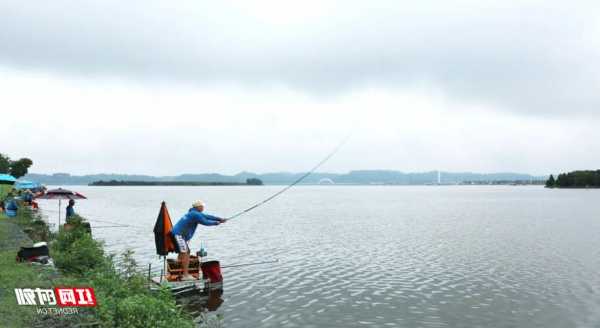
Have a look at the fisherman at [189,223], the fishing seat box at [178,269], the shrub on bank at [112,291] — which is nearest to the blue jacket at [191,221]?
the fisherman at [189,223]

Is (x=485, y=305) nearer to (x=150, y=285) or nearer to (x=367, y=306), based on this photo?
(x=367, y=306)

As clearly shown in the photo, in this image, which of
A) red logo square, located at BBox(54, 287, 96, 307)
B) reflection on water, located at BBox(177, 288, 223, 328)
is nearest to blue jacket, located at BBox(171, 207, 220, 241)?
reflection on water, located at BBox(177, 288, 223, 328)

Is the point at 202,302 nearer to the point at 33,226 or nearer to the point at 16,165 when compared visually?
the point at 33,226

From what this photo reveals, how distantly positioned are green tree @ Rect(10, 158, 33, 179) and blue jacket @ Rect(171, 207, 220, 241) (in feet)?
444

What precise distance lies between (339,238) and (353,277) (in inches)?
648

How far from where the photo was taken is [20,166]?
13438 centimetres

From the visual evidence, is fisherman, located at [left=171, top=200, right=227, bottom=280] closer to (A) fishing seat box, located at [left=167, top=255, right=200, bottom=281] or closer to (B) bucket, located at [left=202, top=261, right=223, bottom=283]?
(A) fishing seat box, located at [left=167, top=255, right=200, bottom=281]

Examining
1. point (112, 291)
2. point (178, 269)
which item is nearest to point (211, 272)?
point (178, 269)

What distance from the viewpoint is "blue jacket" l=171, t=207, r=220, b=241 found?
679 inches

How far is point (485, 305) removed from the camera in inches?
704

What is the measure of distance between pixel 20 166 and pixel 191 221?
13810 centimetres

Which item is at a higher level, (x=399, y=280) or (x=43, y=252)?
(x=43, y=252)

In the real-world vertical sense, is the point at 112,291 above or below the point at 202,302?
above

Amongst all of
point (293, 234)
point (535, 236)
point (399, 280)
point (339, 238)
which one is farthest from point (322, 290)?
point (535, 236)
